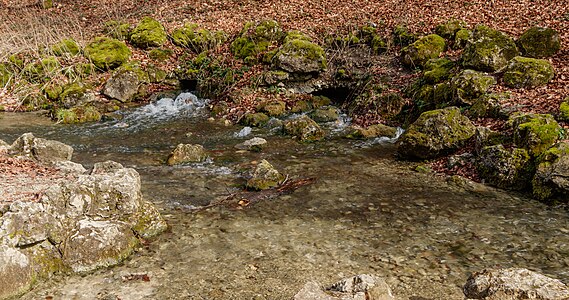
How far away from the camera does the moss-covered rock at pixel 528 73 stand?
36.5ft

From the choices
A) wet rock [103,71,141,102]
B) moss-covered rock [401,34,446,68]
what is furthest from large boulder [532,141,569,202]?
wet rock [103,71,141,102]

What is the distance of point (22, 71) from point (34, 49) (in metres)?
1.10

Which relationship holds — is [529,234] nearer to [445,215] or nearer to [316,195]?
[445,215]

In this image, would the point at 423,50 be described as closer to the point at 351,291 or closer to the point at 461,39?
the point at 461,39

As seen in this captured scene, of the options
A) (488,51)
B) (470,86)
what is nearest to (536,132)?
(470,86)

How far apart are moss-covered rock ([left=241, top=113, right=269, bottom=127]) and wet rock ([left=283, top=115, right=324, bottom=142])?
4.04ft

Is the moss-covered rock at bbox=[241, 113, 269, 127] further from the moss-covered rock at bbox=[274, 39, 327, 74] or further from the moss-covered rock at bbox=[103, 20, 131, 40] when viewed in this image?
the moss-covered rock at bbox=[103, 20, 131, 40]

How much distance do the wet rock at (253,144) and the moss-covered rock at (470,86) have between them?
535 centimetres

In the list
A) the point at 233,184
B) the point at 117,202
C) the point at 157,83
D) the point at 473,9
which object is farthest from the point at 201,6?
the point at 117,202

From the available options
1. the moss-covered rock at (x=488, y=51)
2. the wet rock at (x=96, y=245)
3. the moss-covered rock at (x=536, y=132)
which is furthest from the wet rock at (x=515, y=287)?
the moss-covered rock at (x=488, y=51)

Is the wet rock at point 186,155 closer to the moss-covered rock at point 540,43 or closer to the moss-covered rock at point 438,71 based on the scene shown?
the moss-covered rock at point 438,71

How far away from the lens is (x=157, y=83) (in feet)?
57.3

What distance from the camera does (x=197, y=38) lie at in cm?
1888

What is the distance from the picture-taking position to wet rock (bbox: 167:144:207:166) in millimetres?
10164
